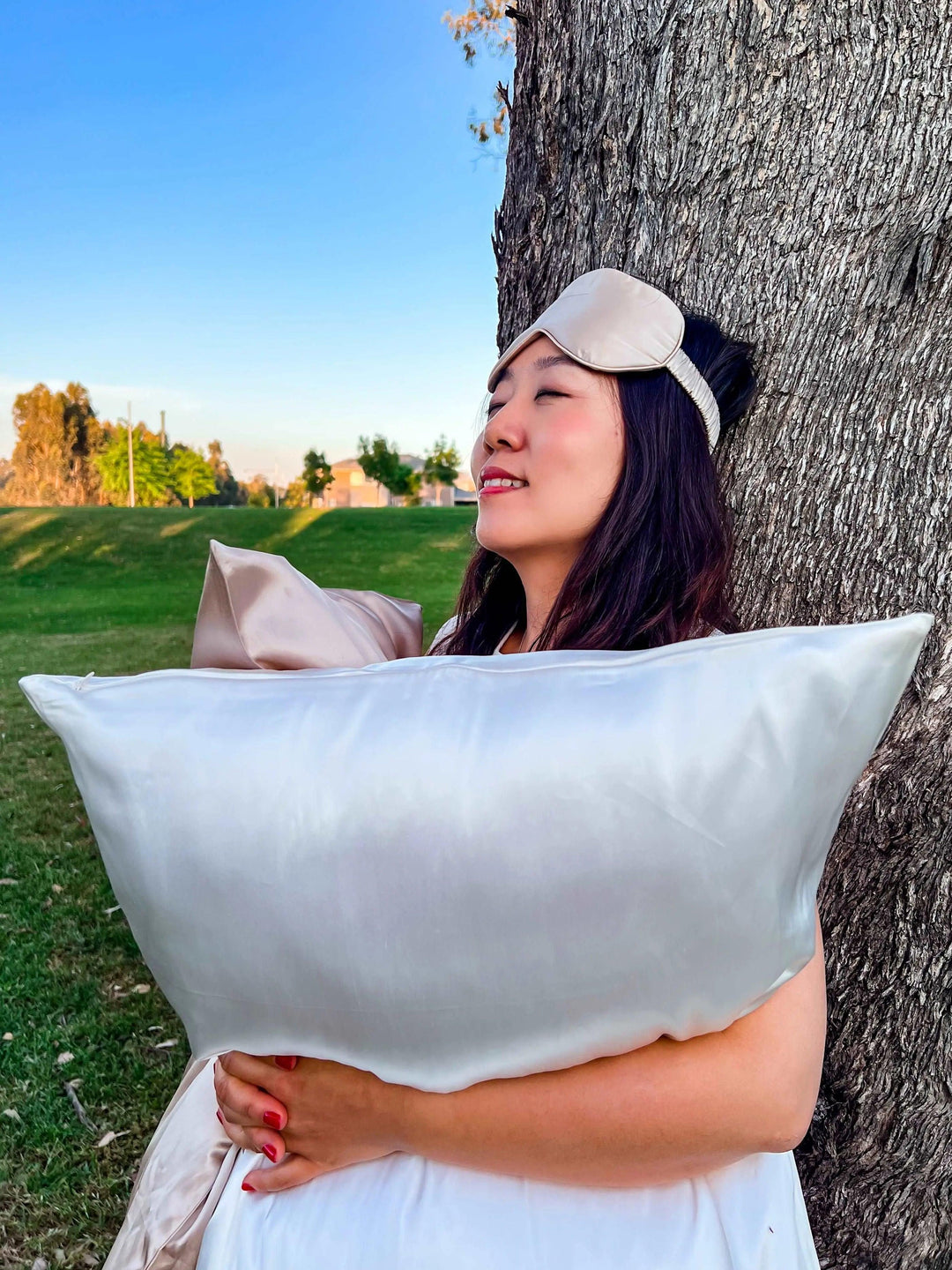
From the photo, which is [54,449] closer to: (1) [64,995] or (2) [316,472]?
(2) [316,472]

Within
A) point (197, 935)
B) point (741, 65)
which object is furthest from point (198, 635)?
point (741, 65)

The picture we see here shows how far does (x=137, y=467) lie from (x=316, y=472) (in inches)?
352

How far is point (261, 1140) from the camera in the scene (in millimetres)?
936

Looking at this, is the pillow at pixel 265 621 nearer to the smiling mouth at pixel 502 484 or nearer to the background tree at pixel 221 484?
the smiling mouth at pixel 502 484

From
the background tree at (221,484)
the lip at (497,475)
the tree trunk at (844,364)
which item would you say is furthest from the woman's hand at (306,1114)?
the background tree at (221,484)

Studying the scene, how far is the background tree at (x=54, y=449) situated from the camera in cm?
4250

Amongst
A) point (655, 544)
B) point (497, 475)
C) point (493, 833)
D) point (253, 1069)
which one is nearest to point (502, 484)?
point (497, 475)

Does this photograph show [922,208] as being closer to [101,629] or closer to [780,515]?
[780,515]

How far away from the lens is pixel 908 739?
4.53 ft

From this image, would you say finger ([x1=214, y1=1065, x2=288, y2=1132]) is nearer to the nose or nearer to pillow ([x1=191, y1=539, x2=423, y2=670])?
pillow ([x1=191, y1=539, x2=423, y2=670])

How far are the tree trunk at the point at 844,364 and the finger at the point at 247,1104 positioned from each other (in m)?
0.96

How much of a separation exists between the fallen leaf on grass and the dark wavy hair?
2.19 m

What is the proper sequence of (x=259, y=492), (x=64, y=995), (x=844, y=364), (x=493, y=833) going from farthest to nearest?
1. (x=259, y=492)
2. (x=64, y=995)
3. (x=844, y=364)
4. (x=493, y=833)

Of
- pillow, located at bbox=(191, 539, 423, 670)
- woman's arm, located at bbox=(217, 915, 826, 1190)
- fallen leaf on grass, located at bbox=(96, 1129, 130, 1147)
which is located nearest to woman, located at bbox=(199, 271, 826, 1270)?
woman's arm, located at bbox=(217, 915, 826, 1190)
